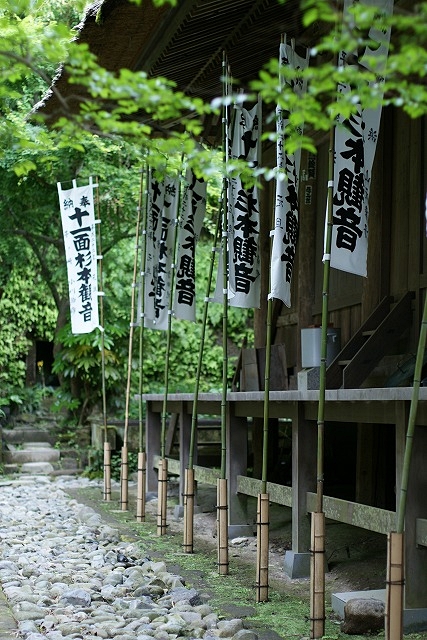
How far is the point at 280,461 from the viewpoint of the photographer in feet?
36.1

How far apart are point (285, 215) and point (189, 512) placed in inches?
108

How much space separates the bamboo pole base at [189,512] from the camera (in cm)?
725

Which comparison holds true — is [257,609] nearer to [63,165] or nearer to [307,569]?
[307,569]

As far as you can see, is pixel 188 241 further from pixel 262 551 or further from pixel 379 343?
pixel 262 551

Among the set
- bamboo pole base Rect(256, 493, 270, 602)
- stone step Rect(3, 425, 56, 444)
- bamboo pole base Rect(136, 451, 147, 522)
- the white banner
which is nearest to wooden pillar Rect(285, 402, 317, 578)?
bamboo pole base Rect(256, 493, 270, 602)

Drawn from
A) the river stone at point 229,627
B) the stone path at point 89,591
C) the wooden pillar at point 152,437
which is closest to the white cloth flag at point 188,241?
the stone path at point 89,591

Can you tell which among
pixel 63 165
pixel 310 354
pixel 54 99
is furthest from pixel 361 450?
pixel 63 165

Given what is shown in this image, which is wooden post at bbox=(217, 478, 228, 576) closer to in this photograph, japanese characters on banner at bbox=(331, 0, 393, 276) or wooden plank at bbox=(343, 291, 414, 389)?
wooden plank at bbox=(343, 291, 414, 389)

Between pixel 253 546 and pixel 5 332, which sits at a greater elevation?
pixel 5 332

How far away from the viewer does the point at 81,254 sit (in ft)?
35.2

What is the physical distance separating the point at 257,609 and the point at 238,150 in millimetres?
3496

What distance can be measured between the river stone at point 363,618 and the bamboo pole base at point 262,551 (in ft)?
2.72

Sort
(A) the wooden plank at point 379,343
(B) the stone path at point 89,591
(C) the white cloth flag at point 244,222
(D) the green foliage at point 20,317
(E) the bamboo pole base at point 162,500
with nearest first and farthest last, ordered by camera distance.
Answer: (B) the stone path at point 89,591 → (A) the wooden plank at point 379,343 → (C) the white cloth flag at point 244,222 → (E) the bamboo pole base at point 162,500 → (D) the green foliage at point 20,317

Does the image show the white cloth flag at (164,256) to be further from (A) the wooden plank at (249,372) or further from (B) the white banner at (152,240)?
(A) the wooden plank at (249,372)
